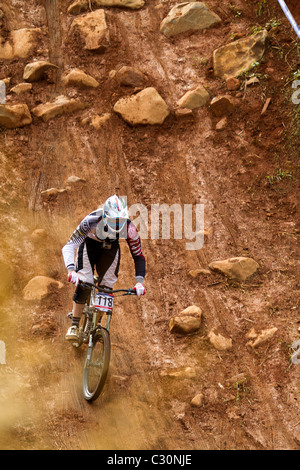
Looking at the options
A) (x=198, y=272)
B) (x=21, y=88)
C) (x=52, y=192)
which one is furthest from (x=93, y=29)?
(x=198, y=272)

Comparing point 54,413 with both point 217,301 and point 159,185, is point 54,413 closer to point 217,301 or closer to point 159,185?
point 217,301

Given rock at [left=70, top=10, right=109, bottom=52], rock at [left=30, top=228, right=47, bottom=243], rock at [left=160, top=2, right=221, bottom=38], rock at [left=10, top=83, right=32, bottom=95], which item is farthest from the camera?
rock at [left=70, top=10, right=109, bottom=52]

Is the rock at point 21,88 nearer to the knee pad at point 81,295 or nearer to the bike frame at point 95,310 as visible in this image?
Result: the knee pad at point 81,295

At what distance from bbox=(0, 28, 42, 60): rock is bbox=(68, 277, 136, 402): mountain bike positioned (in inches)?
393

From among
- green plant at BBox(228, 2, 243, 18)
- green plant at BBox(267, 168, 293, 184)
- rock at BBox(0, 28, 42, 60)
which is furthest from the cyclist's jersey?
green plant at BBox(228, 2, 243, 18)

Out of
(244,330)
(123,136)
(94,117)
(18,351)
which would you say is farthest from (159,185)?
(18,351)

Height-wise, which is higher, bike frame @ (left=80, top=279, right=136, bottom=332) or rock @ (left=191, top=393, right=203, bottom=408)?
bike frame @ (left=80, top=279, right=136, bottom=332)

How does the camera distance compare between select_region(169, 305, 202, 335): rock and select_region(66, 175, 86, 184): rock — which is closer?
select_region(169, 305, 202, 335): rock

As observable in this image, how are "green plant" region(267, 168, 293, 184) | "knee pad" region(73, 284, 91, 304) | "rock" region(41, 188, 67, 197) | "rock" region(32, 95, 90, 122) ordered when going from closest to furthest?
"knee pad" region(73, 284, 91, 304) → "green plant" region(267, 168, 293, 184) → "rock" region(41, 188, 67, 197) → "rock" region(32, 95, 90, 122)

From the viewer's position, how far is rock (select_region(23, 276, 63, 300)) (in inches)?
309

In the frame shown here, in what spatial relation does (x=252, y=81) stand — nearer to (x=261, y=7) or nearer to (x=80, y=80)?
(x=261, y=7)

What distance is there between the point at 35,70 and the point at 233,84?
5.76 metres

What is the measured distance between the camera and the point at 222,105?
36.4 feet

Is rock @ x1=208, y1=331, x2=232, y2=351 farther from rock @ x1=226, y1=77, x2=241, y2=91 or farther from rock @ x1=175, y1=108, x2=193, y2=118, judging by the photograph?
rock @ x1=226, y1=77, x2=241, y2=91
